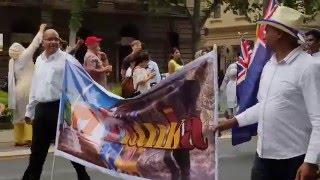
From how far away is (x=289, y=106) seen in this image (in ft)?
15.5

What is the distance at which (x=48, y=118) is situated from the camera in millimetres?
8047

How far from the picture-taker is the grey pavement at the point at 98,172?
10.1 metres

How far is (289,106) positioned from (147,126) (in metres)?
2.01

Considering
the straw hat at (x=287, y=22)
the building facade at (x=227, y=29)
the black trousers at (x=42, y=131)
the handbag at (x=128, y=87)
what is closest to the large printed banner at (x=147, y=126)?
the black trousers at (x=42, y=131)

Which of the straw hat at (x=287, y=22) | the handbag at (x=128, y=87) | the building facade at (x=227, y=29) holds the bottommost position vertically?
the building facade at (x=227, y=29)

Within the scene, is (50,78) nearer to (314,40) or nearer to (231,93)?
(314,40)

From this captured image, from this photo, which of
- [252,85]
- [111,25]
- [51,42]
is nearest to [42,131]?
[51,42]

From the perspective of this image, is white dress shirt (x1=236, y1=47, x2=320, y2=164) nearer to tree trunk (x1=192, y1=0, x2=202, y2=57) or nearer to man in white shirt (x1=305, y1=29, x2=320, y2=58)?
man in white shirt (x1=305, y1=29, x2=320, y2=58)

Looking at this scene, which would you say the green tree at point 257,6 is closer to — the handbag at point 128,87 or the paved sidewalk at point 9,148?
the paved sidewalk at point 9,148

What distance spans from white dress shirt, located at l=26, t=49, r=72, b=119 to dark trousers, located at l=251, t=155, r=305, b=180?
3434mm

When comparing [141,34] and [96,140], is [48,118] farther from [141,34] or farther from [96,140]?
[141,34]

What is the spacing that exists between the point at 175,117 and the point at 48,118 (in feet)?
7.70

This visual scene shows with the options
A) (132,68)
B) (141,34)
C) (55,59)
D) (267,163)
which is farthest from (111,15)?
(267,163)

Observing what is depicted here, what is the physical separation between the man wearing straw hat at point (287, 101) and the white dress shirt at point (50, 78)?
3.52 meters
